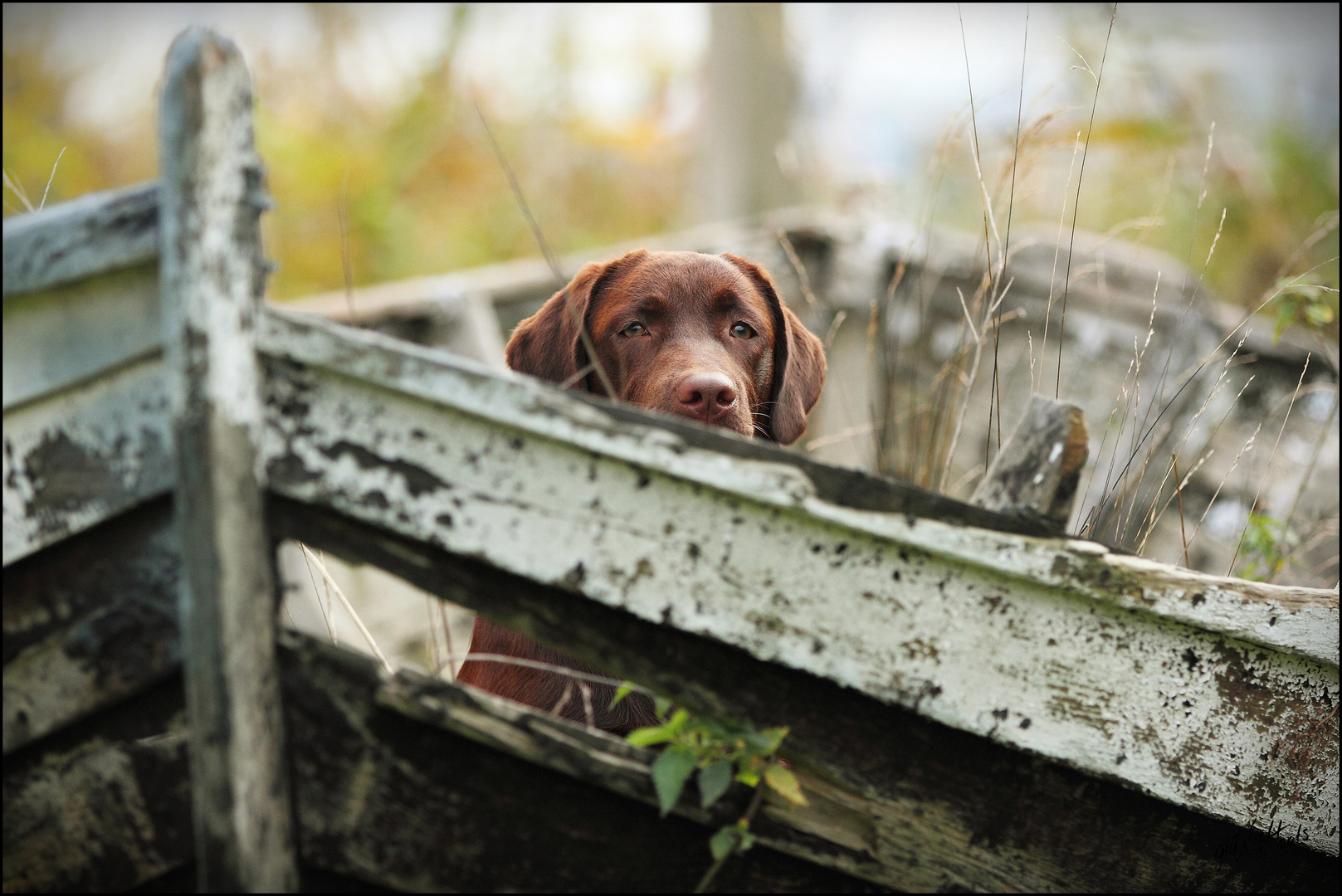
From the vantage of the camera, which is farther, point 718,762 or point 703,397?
point 703,397

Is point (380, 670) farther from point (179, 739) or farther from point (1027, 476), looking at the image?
point (1027, 476)

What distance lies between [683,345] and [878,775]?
1421mm

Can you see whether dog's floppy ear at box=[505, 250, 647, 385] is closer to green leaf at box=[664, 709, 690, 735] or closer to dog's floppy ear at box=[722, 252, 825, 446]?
dog's floppy ear at box=[722, 252, 825, 446]

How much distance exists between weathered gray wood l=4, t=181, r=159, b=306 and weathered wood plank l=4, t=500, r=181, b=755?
337mm

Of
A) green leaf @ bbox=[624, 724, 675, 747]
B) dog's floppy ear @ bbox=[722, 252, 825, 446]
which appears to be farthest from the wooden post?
dog's floppy ear @ bbox=[722, 252, 825, 446]

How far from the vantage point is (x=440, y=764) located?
1425mm

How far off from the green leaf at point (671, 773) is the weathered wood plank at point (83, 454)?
78 cm

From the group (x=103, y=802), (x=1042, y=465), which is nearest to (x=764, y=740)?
(x=1042, y=465)

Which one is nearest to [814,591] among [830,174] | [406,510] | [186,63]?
[406,510]

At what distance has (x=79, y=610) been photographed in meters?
1.36

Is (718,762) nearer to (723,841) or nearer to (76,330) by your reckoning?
(723,841)

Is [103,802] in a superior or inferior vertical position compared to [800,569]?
inferior

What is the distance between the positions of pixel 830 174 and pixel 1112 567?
339 inches

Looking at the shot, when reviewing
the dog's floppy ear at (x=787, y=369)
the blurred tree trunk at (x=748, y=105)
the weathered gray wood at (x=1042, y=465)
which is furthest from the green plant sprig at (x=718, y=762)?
the blurred tree trunk at (x=748, y=105)
